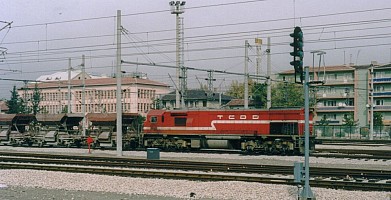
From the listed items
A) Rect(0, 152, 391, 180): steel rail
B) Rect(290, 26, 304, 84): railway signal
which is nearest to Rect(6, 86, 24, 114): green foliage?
Rect(0, 152, 391, 180): steel rail

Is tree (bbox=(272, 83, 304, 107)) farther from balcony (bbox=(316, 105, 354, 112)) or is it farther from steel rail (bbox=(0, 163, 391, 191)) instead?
steel rail (bbox=(0, 163, 391, 191))

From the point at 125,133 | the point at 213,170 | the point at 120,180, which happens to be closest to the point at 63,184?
the point at 120,180

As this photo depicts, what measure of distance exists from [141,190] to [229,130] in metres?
18.4

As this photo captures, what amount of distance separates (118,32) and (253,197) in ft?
64.6

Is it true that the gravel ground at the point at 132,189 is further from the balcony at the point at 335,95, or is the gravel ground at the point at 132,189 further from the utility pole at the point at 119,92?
the balcony at the point at 335,95

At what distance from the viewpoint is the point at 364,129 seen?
209ft

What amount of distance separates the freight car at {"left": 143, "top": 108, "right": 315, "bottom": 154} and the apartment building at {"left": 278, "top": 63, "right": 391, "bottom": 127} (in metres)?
52.9

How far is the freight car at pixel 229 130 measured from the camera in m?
32.5

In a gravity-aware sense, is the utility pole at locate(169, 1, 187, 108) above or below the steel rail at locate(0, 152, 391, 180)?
above

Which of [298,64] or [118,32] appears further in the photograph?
[118,32]

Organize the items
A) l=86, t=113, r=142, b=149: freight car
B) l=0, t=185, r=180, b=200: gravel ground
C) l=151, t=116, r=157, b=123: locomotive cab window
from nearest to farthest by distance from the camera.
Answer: l=0, t=185, r=180, b=200: gravel ground → l=151, t=116, r=157, b=123: locomotive cab window → l=86, t=113, r=142, b=149: freight car

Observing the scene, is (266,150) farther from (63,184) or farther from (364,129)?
(364,129)

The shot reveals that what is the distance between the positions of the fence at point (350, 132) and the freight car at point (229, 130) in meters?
29.8

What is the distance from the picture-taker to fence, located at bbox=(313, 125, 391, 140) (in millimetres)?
61350
